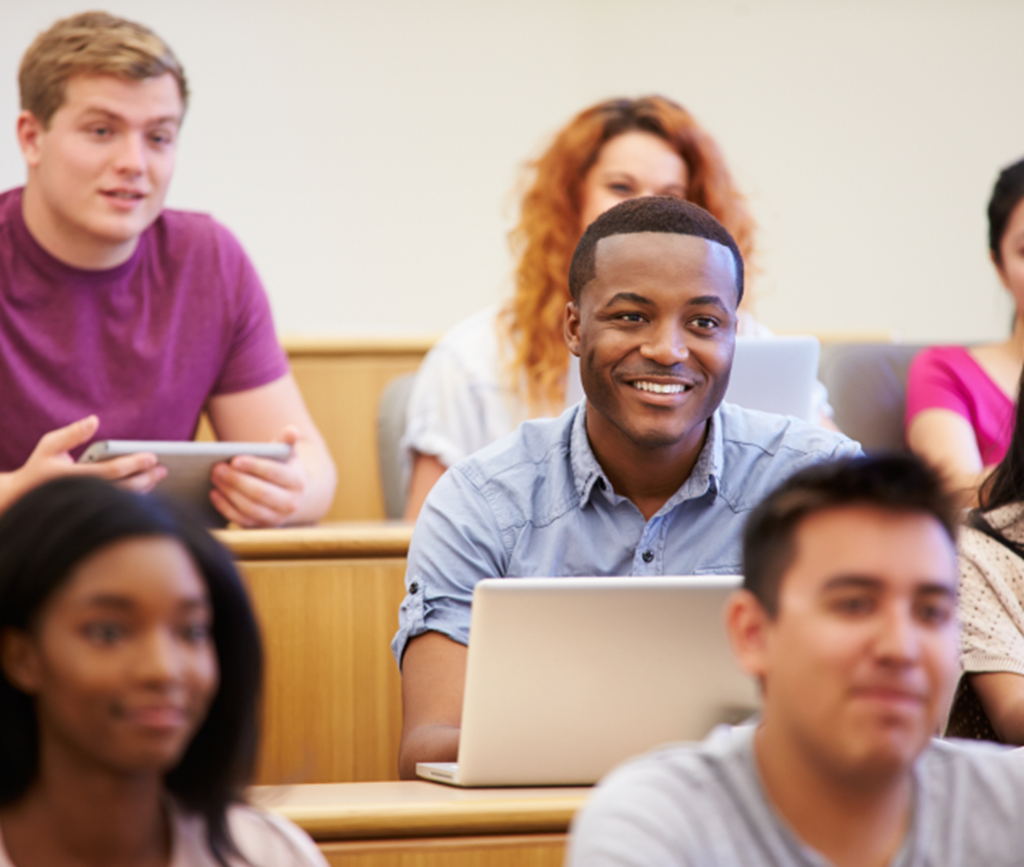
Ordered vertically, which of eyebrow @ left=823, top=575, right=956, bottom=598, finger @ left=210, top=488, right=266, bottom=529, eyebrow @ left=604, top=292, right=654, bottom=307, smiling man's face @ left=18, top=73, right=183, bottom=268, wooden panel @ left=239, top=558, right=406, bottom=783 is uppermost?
smiling man's face @ left=18, top=73, right=183, bottom=268

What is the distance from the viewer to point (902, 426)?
2.38 meters

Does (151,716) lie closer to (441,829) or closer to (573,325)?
(441,829)

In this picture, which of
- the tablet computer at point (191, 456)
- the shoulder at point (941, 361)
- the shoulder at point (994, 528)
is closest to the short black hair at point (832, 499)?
the shoulder at point (994, 528)

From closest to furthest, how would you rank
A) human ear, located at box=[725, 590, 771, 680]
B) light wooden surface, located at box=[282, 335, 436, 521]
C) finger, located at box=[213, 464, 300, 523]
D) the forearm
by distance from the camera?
human ear, located at box=[725, 590, 771, 680], finger, located at box=[213, 464, 300, 523], the forearm, light wooden surface, located at box=[282, 335, 436, 521]

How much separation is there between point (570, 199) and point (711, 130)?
1.68 m

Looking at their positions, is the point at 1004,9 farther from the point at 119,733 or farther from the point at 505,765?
the point at 119,733

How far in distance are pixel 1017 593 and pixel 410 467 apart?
44.1 inches

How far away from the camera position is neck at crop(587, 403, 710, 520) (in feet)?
4.90

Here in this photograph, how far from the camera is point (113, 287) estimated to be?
7.03 feet

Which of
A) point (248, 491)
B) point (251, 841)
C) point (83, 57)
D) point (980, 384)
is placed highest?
point (83, 57)

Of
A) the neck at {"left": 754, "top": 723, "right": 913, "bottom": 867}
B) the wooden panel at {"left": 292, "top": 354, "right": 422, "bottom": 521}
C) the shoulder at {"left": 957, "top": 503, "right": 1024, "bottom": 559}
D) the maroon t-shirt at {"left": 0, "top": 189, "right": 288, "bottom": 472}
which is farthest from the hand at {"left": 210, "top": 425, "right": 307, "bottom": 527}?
the neck at {"left": 754, "top": 723, "right": 913, "bottom": 867}

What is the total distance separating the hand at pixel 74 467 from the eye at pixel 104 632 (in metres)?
0.85

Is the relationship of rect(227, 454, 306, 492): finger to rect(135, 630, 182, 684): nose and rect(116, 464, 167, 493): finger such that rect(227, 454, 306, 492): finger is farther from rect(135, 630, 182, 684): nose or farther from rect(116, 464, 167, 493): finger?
rect(135, 630, 182, 684): nose

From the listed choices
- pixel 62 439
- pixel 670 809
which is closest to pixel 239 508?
pixel 62 439
